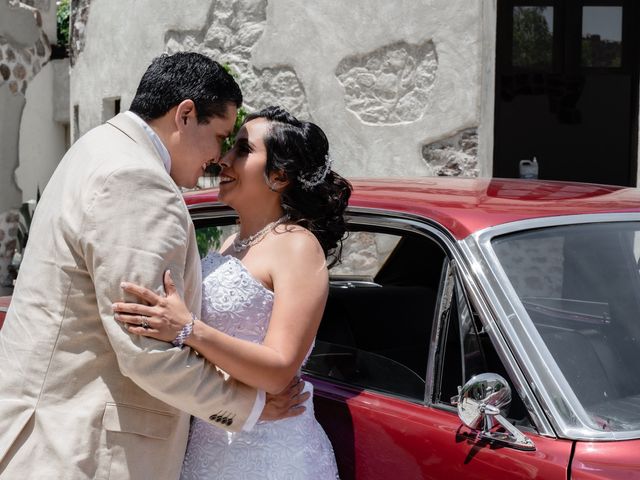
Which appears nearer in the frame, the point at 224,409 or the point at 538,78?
the point at 224,409

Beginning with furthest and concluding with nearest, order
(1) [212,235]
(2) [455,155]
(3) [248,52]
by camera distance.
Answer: (3) [248,52] → (2) [455,155] → (1) [212,235]

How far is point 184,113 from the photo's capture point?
2.03 metres

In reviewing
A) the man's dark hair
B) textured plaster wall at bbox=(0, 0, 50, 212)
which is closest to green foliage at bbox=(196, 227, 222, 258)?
the man's dark hair

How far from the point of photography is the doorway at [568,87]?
902cm

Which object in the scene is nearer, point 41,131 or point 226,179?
point 226,179

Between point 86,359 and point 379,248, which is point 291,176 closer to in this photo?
point 86,359

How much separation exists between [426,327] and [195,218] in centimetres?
89

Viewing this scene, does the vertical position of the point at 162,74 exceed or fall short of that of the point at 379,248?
it exceeds it

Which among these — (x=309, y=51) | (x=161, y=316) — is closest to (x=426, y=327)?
(x=161, y=316)

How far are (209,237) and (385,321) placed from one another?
2.61 ft

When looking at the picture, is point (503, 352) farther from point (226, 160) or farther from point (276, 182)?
point (226, 160)

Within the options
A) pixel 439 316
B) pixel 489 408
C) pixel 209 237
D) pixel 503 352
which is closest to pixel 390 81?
pixel 209 237

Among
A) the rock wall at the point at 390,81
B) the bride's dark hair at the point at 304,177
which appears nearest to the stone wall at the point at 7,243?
the rock wall at the point at 390,81

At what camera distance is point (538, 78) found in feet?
32.0
